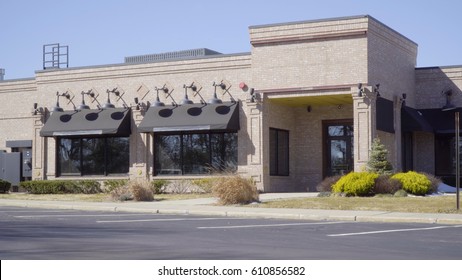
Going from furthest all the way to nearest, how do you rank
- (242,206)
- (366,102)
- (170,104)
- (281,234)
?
(170,104), (366,102), (242,206), (281,234)

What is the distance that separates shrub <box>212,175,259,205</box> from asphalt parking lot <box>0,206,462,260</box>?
4048mm

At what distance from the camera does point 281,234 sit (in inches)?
624

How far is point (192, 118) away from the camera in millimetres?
32844

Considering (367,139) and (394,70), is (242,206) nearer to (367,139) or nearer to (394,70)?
(367,139)

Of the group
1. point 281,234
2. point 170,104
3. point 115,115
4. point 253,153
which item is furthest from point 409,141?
point 281,234

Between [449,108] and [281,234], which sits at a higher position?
[449,108]

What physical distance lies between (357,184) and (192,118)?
9.23 meters

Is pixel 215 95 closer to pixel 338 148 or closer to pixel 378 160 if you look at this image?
pixel 338 148

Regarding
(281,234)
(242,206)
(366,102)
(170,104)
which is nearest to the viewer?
(281,234)

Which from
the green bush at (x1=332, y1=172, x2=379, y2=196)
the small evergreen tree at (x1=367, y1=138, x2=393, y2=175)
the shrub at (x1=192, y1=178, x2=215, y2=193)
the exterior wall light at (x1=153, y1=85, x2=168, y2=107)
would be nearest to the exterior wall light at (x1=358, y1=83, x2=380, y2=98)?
the small evergreen tree at (x1=367, y1=138, x2=393, y2=175)

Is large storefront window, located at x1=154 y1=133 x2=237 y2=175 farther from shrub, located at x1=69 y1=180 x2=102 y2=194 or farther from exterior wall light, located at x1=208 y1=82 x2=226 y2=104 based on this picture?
shrub, located at x1=69 y1=180 x2=102 y2=194

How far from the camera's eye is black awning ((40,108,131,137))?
1352 inches

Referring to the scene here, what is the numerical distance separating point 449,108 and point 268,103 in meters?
8.63

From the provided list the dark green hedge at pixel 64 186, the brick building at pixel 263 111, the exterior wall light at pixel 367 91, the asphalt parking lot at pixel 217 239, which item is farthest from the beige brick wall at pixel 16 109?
the asphalt parking lot at pixel 217 239
